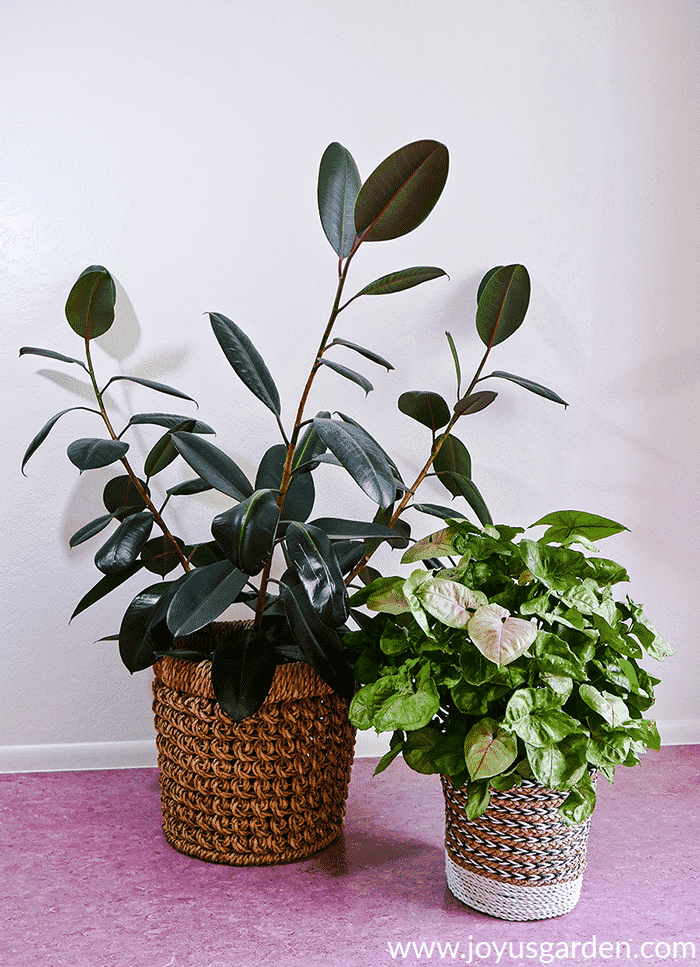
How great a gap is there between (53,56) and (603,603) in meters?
1.46

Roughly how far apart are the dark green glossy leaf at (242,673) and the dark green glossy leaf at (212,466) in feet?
0.75

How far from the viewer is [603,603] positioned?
1127 millimetres

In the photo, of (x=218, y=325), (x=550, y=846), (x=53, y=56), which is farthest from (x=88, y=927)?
(x=53, y=56)

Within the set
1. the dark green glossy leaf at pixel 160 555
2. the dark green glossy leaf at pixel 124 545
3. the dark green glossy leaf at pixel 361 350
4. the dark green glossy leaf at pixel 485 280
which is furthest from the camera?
the dark green glossy leaf at pixel 485 280

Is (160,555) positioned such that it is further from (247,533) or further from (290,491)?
(247,533)

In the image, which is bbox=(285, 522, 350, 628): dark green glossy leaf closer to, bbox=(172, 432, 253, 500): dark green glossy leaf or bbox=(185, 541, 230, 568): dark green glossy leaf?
bbox=(172, 432, 253, 500): dark green glossy leaf

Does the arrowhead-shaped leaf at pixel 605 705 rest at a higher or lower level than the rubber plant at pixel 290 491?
lower

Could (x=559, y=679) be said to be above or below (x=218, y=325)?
below

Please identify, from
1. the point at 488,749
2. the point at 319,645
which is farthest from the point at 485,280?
the point at 488,749

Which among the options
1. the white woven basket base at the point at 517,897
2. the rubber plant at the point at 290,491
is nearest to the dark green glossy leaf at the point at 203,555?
the rubber plant at the point at 290,491

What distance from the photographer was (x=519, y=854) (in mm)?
1097

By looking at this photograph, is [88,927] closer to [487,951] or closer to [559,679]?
[487,951]

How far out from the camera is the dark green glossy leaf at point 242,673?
117cm

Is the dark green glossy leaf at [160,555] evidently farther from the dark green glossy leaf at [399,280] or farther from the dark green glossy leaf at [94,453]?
the dark green glossy leaf at [399,280]
